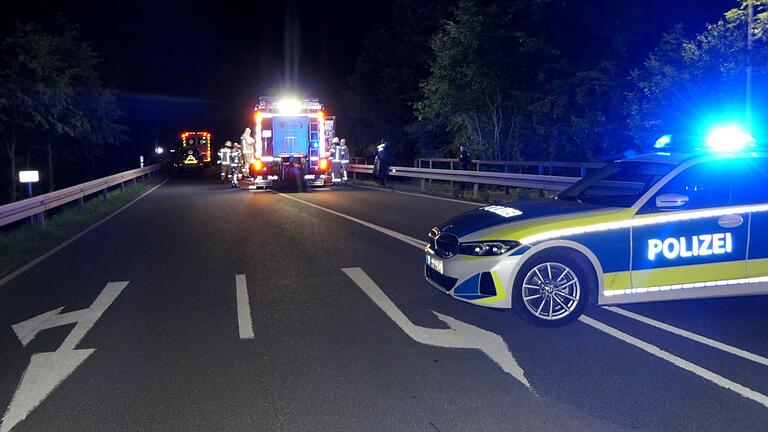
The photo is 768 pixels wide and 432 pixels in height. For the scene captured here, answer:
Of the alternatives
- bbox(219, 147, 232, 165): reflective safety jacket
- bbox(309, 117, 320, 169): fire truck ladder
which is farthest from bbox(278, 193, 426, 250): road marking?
bbox(219, 147, 232, 165): reflective safety jacket

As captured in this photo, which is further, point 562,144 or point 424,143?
point 424,143

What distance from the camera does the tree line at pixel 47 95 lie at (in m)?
39.5

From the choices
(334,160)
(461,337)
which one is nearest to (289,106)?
(334,160)

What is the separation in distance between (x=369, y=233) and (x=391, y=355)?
799 centimetres

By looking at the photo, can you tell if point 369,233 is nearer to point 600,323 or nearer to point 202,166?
point 600,323

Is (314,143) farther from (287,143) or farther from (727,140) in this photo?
(727,140)

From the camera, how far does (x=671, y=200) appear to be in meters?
6.59

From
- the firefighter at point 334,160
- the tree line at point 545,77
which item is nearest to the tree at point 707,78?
the tree line at point 545,77

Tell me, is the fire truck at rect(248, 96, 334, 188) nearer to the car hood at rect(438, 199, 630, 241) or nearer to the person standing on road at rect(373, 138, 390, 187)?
the person standing on road at rect(373, 138, 390, 187)

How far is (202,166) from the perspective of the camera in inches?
2178

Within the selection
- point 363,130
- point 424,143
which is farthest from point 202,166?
point 424,143

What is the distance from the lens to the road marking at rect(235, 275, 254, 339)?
677cm

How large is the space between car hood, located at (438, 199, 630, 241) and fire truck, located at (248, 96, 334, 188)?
20873 mm

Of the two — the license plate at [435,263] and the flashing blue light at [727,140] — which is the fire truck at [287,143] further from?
the flashing blue light at [727,140]
